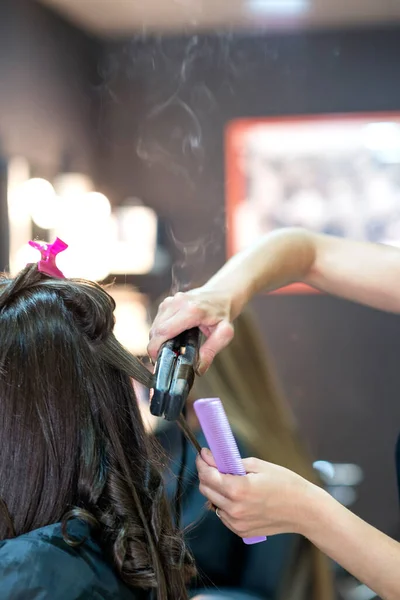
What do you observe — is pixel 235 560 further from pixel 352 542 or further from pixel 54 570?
pixel 54 570

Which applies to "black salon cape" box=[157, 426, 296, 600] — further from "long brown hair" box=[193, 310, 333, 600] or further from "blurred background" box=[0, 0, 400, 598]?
"blurred background" box=[0, 0, 400, 598]

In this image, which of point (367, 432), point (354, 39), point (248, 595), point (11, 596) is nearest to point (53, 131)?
point (354, 39)

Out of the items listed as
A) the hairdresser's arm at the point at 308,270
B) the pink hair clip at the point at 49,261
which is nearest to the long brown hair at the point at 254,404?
the hairdresser's arm at the point at 308,270

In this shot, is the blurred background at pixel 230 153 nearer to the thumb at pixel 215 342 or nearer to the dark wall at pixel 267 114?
the dark wall at pixel 267 114

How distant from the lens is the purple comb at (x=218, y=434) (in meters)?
0.76

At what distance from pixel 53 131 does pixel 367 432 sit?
1372mm

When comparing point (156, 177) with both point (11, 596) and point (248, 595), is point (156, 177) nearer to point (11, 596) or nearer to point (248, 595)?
point (248, 595)

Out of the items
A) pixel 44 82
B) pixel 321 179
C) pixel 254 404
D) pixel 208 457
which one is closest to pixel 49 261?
pixel 208 457

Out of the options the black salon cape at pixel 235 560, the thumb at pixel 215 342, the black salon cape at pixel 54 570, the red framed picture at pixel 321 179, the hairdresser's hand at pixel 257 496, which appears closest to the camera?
the black salon cape at pixel 54 570

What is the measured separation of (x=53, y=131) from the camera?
7.61 feet

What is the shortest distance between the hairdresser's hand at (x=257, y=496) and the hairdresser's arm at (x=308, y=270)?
0.22 metres

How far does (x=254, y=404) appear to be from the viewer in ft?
4.74

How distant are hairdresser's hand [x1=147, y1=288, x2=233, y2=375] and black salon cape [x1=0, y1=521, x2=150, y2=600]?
0.79 ft

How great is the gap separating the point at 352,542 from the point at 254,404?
1.88ft
